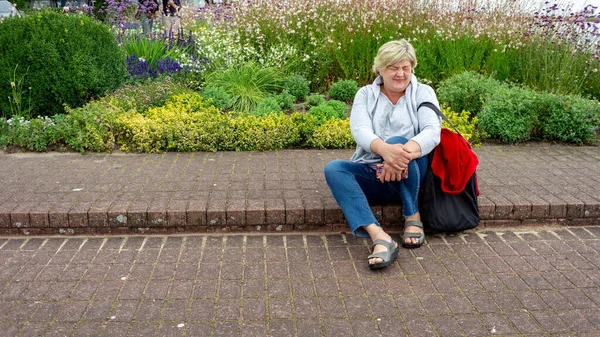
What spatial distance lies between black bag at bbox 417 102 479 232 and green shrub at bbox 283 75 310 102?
145 inches

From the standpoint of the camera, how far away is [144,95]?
689cm

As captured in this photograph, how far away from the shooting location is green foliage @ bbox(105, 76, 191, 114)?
6.65 m

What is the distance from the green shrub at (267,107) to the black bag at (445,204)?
2.95 meters

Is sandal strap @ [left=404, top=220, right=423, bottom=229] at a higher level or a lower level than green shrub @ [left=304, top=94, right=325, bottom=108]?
lower

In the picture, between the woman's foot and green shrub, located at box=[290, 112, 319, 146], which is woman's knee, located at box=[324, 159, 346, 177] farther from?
green shrub, located at box=[290, 112, 319, 146]

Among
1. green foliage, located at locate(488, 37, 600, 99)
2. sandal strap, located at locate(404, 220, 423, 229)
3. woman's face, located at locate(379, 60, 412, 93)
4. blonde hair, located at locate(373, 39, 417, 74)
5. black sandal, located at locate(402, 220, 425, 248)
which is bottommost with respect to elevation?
black sandal, located at locate(402, 220, 425, 248)

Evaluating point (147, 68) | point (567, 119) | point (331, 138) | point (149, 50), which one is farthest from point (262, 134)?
point (149, 50)

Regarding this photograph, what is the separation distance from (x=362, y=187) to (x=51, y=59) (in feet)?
13.8

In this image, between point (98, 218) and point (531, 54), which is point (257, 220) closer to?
point (98, 218)

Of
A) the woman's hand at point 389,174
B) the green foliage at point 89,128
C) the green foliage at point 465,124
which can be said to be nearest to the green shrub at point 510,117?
the green foliage at point 465,124

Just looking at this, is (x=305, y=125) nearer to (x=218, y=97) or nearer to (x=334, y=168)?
(x=218, y=97)

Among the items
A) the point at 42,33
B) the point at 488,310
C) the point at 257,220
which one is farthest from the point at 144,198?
the point at 42,33

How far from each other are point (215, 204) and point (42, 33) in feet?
11.8

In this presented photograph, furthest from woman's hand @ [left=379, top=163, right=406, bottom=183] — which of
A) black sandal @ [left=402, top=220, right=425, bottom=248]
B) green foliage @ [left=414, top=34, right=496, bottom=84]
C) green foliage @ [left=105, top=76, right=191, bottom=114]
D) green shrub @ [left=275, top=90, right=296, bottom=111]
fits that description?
green foliage @ [left=414, top=34, right=496, bottom=84]
